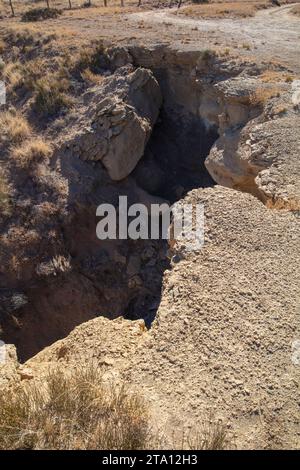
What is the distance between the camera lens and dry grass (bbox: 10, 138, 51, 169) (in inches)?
560

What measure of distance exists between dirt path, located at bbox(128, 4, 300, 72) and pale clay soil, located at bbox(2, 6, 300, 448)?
351 inches

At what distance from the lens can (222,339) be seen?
4.99 m

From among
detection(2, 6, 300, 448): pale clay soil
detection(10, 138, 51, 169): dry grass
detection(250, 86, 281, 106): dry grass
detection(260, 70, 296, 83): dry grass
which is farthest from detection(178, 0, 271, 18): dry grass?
detection(2, 6, 300, 448): pale clay soil

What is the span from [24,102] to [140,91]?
15.1ft

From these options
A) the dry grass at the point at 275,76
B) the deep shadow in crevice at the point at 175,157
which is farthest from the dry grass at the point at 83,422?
the deep shadow in crevice at the point at 175,157

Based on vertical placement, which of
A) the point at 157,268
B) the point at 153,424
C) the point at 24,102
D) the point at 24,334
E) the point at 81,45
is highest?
the point at 81,45

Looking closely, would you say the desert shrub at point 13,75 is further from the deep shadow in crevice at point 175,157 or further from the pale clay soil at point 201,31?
the deep shadow in crevice at point 175,157

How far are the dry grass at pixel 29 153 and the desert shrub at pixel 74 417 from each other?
1083cm

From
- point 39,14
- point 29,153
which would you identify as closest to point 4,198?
point 29,153

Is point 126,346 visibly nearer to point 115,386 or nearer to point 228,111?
point 115,386

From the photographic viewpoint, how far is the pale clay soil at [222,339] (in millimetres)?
4320
